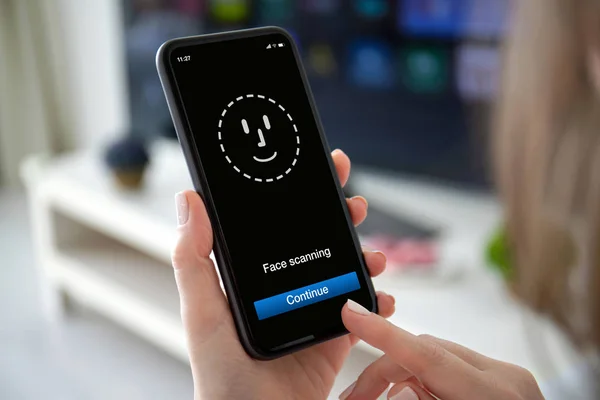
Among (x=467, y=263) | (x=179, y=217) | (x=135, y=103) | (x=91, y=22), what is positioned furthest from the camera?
(x=91, y=22)

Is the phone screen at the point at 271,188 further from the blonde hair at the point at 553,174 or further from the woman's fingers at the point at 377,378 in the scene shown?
the blonde hair at the point at 553,174

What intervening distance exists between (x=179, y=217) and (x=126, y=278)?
122cm

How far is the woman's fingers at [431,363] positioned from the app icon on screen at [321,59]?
3.78 feet

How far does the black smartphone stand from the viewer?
1.70 ft

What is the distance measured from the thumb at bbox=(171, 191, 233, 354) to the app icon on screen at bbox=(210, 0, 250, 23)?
47.9 inches

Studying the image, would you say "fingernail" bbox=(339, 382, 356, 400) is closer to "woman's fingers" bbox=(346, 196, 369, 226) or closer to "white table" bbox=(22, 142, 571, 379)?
"woman's fingers" bbox=(346, 196, 369, 226)

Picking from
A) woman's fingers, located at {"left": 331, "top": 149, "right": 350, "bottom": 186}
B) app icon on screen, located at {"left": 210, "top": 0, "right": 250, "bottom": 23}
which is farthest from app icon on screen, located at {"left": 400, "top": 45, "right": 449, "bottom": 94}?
woman's fingers, located at {"left": 331, "top": 149, "right": 350, "bottom": 186}

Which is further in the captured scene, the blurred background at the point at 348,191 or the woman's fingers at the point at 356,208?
the blurred background at the point at 348,191

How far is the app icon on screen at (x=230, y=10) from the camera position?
1.64 m

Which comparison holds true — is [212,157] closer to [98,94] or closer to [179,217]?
[179,217]

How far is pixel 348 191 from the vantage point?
4.85 ft

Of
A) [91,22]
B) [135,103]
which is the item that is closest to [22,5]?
[91,22]

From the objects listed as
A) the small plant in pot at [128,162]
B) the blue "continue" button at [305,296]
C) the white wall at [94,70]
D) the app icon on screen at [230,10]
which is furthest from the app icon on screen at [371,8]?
the blue "continue" button at [305,296]

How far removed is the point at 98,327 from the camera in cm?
179
